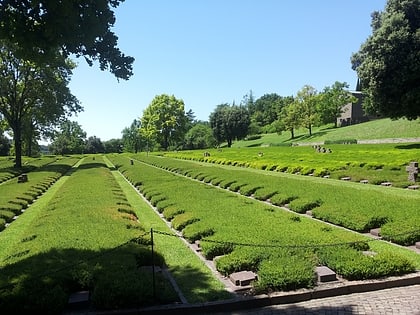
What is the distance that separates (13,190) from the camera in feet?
74.9

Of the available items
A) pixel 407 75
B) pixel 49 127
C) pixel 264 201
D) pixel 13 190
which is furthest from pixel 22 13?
pixel 49 127

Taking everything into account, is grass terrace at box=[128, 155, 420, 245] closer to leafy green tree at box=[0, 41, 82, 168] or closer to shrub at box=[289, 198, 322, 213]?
shrub at box=[289, 198, 322, 213]

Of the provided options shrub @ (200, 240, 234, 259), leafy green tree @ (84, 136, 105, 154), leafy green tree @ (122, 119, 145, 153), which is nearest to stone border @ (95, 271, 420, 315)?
shrub @ (200, 240, 234, 259)

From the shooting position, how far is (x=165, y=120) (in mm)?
97562

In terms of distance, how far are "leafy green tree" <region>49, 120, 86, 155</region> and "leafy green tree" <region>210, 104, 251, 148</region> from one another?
4326 centimetres

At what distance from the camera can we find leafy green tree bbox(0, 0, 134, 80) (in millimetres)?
7492

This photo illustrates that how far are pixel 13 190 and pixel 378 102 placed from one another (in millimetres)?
24945

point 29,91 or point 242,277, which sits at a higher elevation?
point 29,91

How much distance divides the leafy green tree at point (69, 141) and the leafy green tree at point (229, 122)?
43258 mm

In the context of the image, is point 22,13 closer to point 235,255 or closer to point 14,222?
point 235,255

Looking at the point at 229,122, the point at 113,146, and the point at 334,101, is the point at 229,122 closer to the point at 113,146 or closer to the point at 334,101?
the point at 334,101

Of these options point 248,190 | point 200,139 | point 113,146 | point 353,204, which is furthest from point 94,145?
point 353,204

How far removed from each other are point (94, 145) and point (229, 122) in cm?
5466

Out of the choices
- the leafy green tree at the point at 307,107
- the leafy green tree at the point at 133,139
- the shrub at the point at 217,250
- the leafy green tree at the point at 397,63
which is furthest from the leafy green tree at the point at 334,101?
the shrub at the point at 217,250
